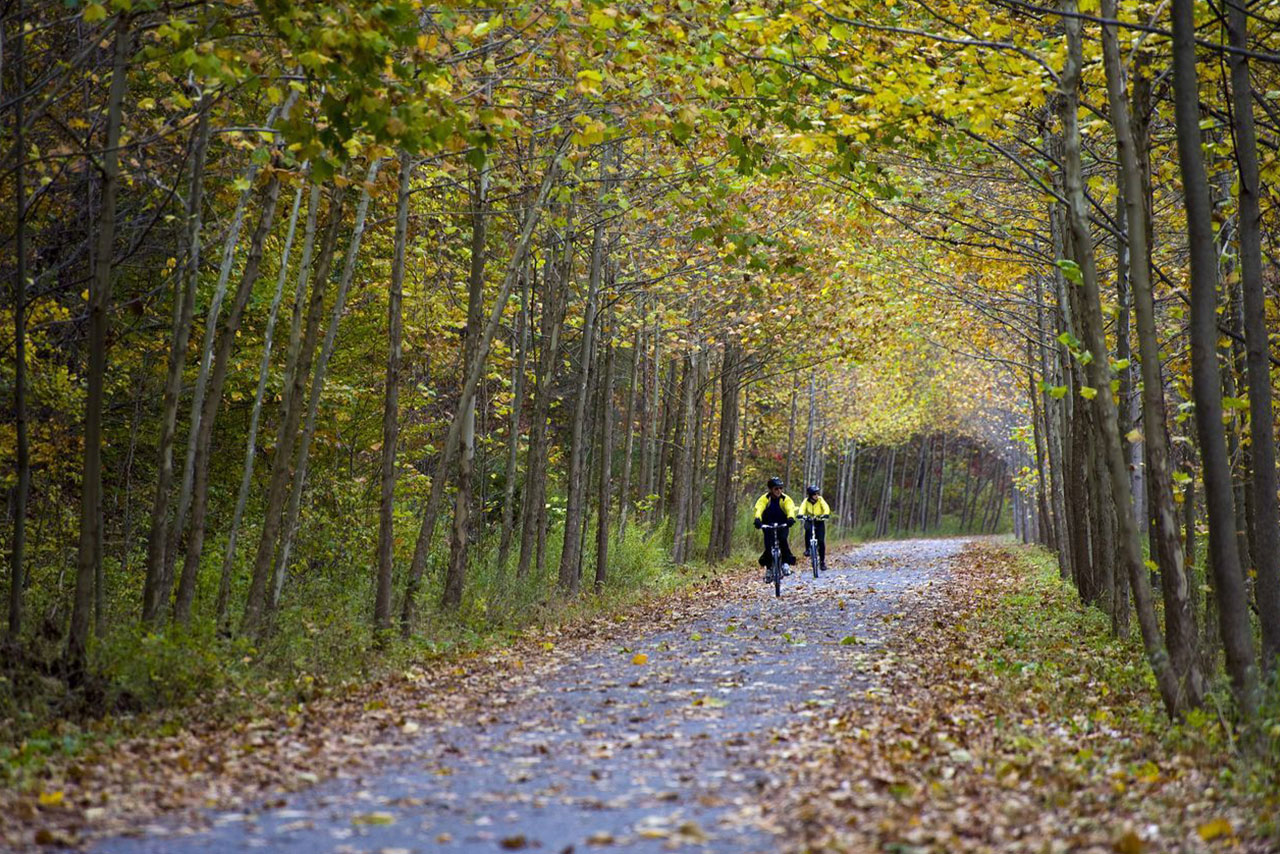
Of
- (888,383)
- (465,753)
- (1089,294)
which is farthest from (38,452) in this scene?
(888,383)

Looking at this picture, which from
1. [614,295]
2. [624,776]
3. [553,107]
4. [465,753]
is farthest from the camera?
[614,295]


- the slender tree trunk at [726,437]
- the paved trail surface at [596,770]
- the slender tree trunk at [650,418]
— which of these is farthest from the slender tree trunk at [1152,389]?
the slender tree trunk at [726,437]

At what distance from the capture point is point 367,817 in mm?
5656

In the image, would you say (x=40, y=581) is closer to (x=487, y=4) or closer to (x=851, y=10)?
(x=487, y=4)

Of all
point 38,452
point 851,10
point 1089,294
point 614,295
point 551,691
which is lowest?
point 551,691

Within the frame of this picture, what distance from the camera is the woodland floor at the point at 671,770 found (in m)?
5.40

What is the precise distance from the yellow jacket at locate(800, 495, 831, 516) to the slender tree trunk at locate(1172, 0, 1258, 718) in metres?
16.0

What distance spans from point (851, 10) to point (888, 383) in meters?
35.8

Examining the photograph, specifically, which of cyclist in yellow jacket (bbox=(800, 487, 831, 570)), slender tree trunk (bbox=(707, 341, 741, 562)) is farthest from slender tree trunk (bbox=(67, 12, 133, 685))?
slender tree trunk (bbox=(707, 341, 741, 562))

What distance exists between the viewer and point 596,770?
22.2 feet

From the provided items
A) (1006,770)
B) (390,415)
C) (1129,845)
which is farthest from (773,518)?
(1129,845)

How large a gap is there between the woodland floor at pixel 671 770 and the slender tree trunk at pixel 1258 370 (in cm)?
136

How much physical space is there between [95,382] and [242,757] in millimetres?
3121

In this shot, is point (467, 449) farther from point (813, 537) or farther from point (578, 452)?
point (813, 537)
